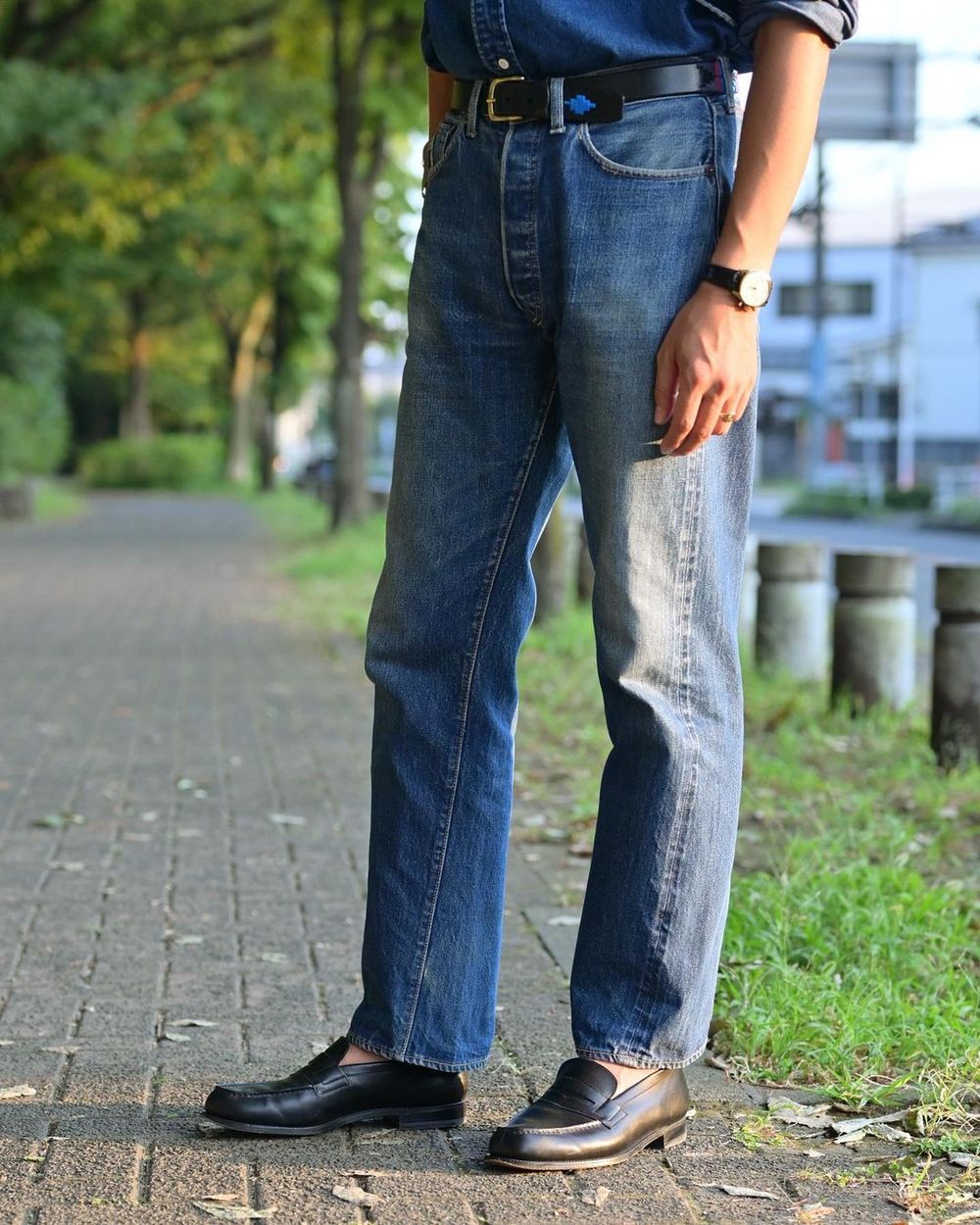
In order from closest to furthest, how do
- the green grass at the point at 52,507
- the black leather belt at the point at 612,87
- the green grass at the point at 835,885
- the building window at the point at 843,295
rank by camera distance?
the black leather belt at the point at 612,87 → the green grass at the point at 835,885 → the green grass at the point at 52,507 → the building window at the point at 843,295

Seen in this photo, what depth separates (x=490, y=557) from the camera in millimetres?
2641

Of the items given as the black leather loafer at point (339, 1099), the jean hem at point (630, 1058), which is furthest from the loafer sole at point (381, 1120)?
the jean hem at point (630, 1058)

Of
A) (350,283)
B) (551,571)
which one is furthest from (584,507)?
(350,283)

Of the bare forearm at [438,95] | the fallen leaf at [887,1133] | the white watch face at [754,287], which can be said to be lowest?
the fallen leaf at [887,1133]

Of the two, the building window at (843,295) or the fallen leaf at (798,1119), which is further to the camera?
the building window at (843,295)

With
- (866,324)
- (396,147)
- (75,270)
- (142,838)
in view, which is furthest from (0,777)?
(866,324)

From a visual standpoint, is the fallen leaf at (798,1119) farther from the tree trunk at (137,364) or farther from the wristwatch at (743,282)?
the tree trunk at (137,364)

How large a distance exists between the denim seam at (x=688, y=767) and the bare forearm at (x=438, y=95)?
0.74 metres

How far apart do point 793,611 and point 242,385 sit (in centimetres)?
4424

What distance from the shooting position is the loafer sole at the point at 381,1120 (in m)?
2.62

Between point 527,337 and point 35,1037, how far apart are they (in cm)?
164

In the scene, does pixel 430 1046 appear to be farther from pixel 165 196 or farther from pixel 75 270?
pixel 75 270

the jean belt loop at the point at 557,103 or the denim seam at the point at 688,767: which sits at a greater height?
the jean belt loop at the point at 557,103

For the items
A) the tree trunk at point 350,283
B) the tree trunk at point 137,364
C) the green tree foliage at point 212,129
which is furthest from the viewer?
the tree trunk at point 137,364
